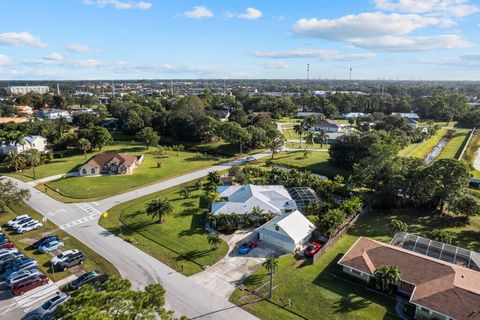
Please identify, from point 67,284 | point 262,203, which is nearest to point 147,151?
point 262,203

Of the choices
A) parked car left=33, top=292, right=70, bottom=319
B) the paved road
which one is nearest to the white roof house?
the paved road

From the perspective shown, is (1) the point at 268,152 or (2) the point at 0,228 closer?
(2) the point at 0,228

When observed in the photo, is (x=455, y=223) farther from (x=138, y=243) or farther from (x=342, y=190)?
(x=138, y=243)

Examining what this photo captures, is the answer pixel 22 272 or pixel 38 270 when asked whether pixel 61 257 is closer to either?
pixel 38 270

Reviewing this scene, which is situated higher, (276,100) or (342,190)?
(276,100)

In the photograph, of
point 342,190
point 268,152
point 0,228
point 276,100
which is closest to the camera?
point 0,228

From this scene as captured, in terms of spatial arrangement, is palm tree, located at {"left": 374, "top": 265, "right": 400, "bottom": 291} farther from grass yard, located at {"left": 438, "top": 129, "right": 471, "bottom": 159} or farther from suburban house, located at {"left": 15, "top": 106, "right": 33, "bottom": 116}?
suburban house, located at {"left": 15, "top": 106, "right": 33, "bottom": 116}

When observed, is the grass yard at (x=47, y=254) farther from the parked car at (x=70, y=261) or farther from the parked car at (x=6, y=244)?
the parked car at (x=6, y=244)
